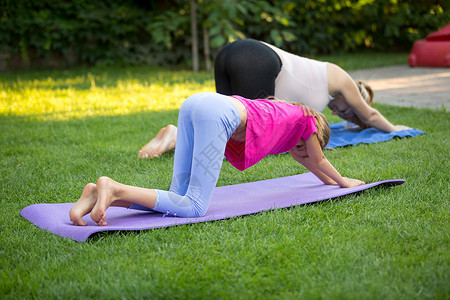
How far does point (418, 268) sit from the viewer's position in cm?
182

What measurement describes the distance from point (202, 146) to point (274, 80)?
1.51 metres

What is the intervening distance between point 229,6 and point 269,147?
607 centimetres

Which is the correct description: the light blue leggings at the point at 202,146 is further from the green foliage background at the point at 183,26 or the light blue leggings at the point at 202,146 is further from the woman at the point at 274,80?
the green foliage background at the point at 183,26

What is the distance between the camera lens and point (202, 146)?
228cm

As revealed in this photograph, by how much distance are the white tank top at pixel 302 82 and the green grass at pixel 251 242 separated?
461mm

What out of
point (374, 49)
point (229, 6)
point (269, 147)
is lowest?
point (374, 49)

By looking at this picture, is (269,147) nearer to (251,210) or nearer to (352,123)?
(251,210)

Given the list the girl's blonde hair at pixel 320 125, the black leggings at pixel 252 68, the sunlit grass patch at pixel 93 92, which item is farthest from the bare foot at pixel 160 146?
the sunlit grass patch at pixel 93 92

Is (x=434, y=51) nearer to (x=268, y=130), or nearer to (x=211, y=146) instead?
(x=268, y=130)

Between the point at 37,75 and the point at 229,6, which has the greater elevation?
the point at 229,6

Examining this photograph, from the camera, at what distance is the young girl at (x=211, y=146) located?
218 cm

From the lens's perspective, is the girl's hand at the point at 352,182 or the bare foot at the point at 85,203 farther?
the girl's hand at the point at 352,182

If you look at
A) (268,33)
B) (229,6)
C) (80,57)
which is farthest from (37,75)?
(268,33)

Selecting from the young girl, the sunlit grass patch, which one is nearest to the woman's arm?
the young girl
